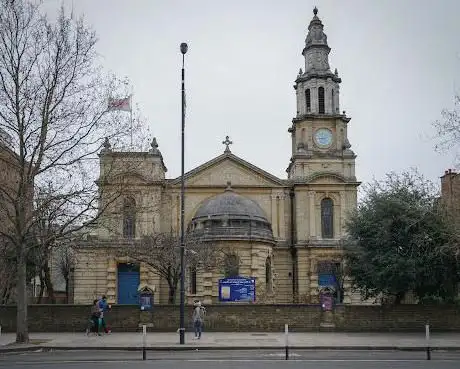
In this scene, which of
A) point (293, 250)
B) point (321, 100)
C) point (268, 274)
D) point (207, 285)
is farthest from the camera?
point (321, 100)

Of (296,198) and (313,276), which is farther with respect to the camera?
(296,198)

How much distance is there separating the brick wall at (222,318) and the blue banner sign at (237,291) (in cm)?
410

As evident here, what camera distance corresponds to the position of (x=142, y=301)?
106 ft

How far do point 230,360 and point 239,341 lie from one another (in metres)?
7.18

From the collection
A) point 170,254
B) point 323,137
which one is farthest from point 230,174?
point 170,254

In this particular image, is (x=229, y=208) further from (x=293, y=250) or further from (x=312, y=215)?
(x=293, y=250)

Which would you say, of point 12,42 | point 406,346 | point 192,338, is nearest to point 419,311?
point 406,346

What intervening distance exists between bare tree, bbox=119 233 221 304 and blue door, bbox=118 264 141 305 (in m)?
11.6

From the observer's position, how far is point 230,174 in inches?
2254

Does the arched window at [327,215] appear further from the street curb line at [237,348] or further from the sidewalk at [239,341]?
the street curb line at [237,348]

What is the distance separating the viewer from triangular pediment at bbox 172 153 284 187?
A: 56969mm

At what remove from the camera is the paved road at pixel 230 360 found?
56.2ft

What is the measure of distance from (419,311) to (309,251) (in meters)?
22.7

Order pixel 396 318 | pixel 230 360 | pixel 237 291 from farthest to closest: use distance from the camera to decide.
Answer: pixel 237 291 < pixel 396 318 < pixel 230 360
